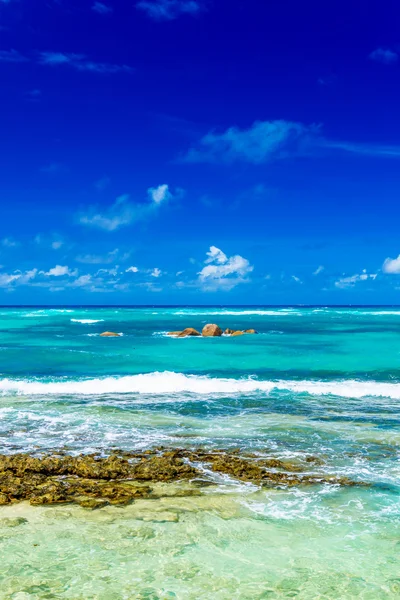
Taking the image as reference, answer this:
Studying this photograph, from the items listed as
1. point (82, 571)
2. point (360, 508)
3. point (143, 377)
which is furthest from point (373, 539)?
point (143, 377)

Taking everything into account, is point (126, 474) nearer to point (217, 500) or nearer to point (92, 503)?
point (92, 503)

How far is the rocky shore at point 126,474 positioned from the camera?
9641mm

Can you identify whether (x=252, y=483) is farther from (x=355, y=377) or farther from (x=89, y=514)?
(x=355, y=377)

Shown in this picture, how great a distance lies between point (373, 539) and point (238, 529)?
2.18 m

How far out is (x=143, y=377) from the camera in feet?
80.1

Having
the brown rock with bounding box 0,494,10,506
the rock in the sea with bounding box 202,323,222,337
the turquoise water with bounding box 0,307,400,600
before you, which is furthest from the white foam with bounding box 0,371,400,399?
the rock in the sea with bounding box 202,323,222,337

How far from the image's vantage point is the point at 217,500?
9594 millimetres

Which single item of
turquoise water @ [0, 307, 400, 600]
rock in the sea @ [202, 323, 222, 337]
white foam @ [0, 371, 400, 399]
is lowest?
turquoise water @ [0, 307, 400, 600]

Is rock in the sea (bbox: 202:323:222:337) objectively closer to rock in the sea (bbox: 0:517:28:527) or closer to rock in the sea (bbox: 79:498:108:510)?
rock in the sea (bbox: 79:498:108:510)

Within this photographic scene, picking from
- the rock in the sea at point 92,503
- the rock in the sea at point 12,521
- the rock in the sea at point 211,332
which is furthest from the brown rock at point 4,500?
the rock in the sea at point 211,332

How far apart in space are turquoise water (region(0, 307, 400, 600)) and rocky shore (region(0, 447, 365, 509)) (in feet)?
1.24

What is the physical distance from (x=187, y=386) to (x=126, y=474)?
11.5 meters

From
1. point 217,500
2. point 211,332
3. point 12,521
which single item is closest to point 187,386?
point 217,500

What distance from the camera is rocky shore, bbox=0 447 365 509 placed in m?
9.64
